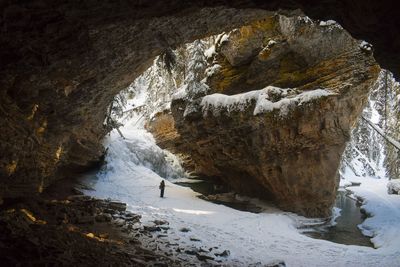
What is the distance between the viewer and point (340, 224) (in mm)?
19297

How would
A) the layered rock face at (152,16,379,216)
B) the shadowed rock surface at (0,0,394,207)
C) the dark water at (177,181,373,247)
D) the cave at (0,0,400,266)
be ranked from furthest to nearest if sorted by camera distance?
the layered rock face at (152,16,379,216) → the dark water at (177,181,373,247) → the cave at (0,0,400,266) → the shadowed rock surface at (0,0,394,207)

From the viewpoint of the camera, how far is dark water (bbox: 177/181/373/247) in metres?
16.2

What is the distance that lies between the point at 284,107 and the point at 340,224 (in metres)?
7.30

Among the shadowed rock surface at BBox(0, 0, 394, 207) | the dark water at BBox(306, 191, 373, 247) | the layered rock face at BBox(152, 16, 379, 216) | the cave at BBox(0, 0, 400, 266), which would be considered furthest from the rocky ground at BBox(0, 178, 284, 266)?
the layered rock face at BBox(152, 16, 379, 216)

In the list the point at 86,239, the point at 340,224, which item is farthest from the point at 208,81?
the point at 86,239

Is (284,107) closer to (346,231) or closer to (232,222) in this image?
(232,222)

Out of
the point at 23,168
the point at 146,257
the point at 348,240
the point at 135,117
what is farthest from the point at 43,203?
the point at 135,117

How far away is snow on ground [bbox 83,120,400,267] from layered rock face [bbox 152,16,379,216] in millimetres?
2350

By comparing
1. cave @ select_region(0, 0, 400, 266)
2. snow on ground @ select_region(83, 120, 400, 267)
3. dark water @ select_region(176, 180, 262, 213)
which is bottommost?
dark water @ select_region(176, 180, 262, 213)

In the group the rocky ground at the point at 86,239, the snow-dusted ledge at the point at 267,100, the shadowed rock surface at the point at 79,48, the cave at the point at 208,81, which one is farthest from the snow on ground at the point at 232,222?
the snow-dusted ledge at the point at 267,100

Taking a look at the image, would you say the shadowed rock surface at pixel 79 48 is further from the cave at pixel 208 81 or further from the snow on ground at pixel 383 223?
the snow on ground at pixel 383 223

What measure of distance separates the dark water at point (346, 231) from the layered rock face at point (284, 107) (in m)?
1.34

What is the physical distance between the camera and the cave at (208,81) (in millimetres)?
6047

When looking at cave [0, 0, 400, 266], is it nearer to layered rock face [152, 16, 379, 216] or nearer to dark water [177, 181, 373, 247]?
layered rock face [152, 16, 379, 216]
